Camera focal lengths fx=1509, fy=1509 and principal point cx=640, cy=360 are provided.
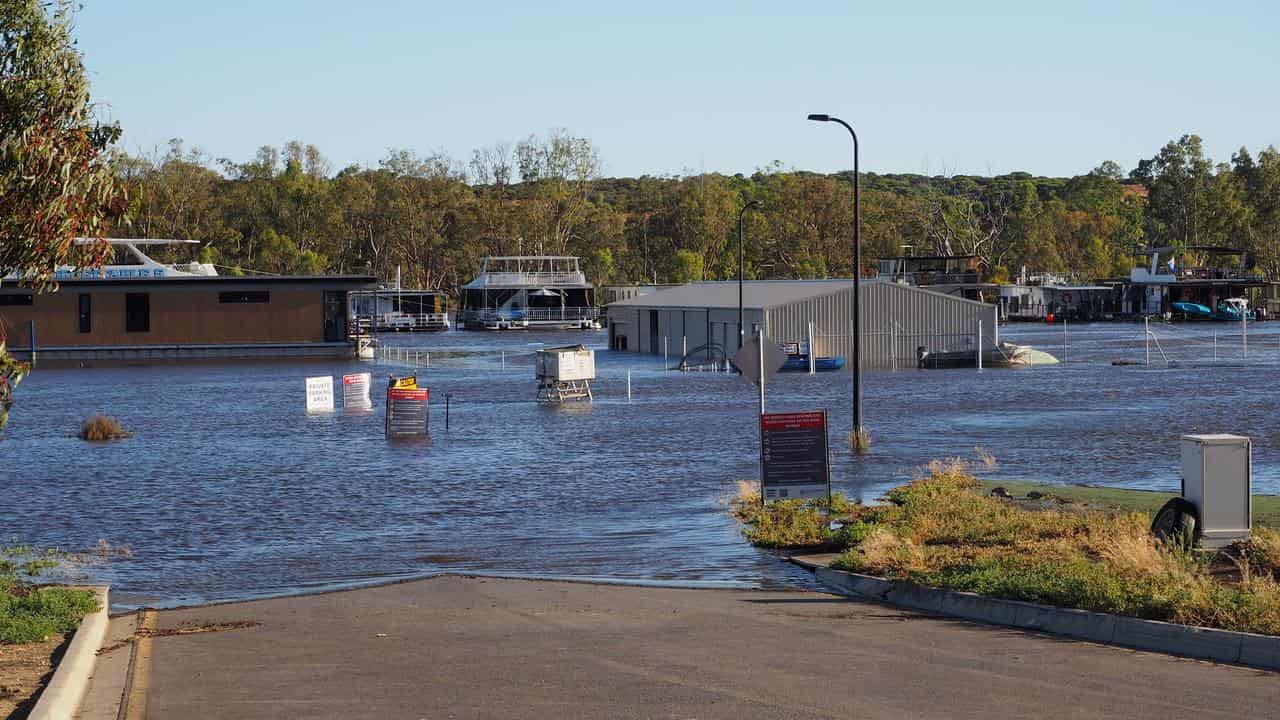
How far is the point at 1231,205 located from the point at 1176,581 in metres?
193

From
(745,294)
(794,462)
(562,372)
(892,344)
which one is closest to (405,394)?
(562,372)

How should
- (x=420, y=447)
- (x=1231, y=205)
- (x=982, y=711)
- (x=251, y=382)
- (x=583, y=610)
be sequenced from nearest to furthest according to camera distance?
1. (x=982, y=711)
2. (x=583, y=610)
3. (x=420, y=447)
4. (x=251, y=382)
5. (x=1231, y=205)

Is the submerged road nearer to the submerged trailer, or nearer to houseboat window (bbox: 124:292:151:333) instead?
the submerged trailer

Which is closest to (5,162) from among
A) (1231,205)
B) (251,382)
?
(251,382)

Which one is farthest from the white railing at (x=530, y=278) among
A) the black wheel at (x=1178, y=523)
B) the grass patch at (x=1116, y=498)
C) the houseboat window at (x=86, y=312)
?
the black wheel at (x=1178, y=523)

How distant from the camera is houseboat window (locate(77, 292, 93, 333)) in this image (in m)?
82.6

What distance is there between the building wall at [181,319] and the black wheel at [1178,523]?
71.4m

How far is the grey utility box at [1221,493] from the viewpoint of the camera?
16047mm

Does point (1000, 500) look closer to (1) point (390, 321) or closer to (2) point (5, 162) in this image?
(2) point (5, 162)

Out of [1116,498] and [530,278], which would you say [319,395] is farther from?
[530,278]

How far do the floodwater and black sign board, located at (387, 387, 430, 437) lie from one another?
0.78 m

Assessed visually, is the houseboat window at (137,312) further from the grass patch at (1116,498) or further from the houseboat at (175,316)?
the grass patch at (1116,498)

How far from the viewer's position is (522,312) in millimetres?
133875

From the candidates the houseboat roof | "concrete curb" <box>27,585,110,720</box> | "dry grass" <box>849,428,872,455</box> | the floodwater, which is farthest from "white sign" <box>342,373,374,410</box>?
"concrete curb" <box>27,585,110,720</box>
